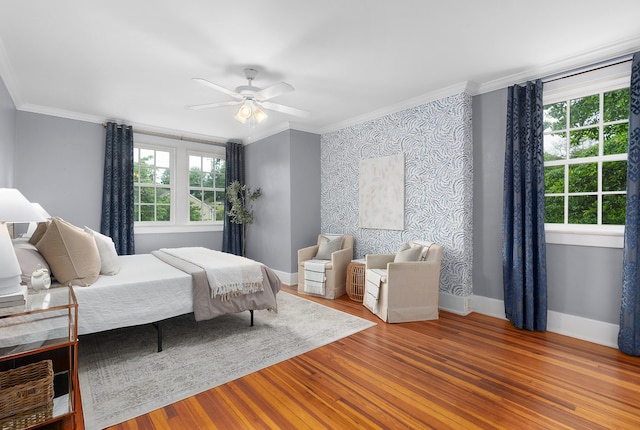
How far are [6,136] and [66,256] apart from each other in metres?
2.24

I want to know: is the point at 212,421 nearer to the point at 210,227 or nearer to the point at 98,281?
the point at 98,281

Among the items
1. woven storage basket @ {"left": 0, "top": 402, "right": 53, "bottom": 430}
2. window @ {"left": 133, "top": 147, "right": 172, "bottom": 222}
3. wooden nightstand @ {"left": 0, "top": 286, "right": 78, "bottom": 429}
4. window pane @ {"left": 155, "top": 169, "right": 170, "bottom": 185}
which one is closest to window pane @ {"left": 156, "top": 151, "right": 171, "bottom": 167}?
window @ {"left": 133, "top": 147, "right": 172, "bottom": 222}

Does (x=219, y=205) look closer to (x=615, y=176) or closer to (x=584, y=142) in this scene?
(x=584, y=142)

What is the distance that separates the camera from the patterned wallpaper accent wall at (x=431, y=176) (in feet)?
12.0

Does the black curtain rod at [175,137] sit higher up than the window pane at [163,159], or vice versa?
the black curtain rod at [175,137]

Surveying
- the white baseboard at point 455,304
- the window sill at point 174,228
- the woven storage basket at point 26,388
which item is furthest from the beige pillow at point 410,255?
the window sill at point 174,228

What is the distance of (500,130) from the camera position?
352cm

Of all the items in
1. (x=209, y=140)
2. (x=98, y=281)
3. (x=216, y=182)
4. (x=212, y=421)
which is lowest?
(x=212, y=421)

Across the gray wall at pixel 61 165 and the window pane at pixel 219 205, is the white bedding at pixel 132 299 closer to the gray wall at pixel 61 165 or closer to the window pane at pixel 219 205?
the gray wall at pixel 61 165

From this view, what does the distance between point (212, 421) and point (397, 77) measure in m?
3.36

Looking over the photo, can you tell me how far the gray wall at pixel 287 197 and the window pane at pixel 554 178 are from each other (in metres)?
3.18

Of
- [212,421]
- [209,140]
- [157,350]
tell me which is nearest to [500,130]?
[212,421]

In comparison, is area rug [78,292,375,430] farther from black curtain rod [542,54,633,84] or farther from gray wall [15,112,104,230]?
black curtain rod [542,54,633,84]

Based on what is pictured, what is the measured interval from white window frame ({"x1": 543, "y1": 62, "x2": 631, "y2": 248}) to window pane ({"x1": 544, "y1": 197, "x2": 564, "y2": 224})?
1.00ft
